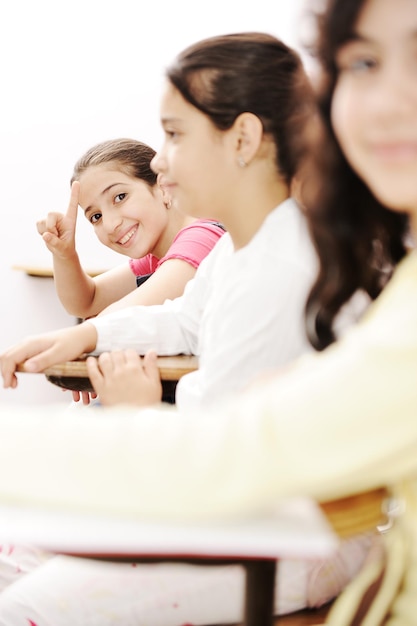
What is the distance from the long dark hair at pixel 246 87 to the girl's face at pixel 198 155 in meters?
0.01

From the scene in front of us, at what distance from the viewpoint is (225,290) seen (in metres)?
1.13

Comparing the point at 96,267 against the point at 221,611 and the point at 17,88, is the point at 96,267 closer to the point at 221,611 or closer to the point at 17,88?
the point at 17,88

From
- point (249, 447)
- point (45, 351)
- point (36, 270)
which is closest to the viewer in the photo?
point (249, 447)

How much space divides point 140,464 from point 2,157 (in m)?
3.32

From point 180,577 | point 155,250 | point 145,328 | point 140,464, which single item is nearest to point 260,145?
point 145,328

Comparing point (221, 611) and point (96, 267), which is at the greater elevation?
point (221, 611)

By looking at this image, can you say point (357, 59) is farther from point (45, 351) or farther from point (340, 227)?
point (45, 351)

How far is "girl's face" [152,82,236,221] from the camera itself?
123cm

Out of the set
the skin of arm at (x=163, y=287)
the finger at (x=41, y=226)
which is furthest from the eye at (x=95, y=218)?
the skin of arm at (x=163, y=287)

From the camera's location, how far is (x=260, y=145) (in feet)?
4.03

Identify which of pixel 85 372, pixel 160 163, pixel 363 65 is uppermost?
pixel 363 65

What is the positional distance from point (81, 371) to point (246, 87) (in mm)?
501

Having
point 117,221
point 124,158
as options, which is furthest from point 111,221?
point 124,158

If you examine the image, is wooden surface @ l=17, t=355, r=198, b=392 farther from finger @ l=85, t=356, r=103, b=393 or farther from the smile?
the smile
